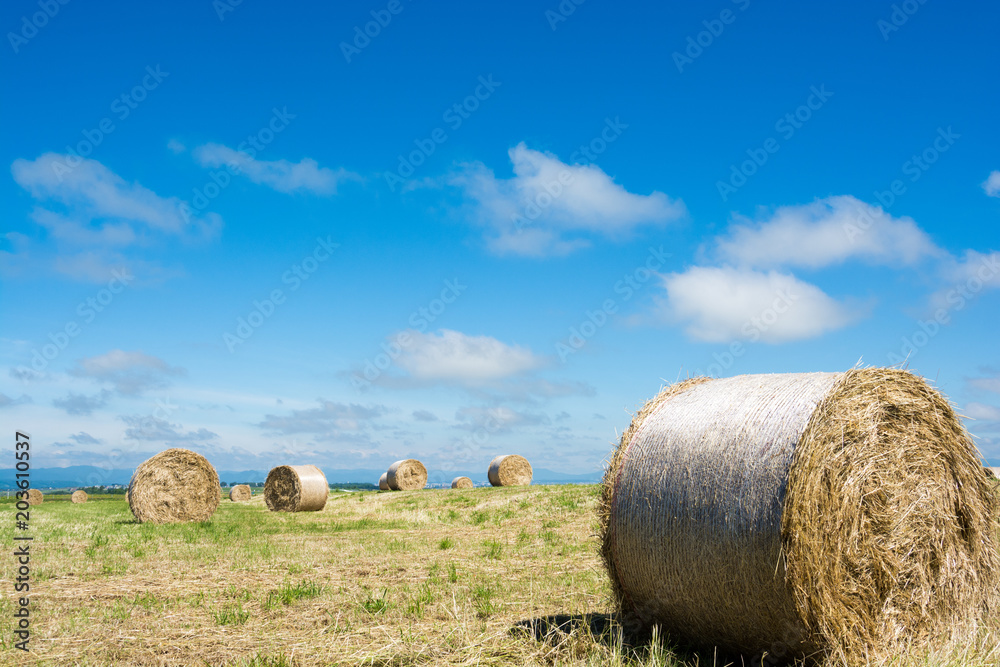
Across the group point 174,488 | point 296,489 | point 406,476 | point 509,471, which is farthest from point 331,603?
point 406,476

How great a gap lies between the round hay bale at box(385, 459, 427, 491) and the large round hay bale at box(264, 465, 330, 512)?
41.7 ft

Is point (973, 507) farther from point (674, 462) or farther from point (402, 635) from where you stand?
point (402, 635)

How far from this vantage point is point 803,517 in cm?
529

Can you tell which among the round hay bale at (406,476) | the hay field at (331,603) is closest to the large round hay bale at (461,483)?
the round hay bale at (406,476)

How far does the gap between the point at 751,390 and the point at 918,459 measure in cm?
168

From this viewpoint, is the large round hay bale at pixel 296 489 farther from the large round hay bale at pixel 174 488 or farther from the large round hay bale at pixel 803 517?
the large round hay bale at pixel 803 517

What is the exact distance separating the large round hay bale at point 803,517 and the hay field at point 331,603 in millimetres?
486

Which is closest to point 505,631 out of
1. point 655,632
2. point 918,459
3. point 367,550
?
point 655,632

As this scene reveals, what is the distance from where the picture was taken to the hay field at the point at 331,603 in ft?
19.4

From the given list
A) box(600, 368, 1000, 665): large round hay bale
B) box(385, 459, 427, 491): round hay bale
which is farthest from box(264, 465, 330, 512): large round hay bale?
box(600, 368, 1000, 665): large round hay bale

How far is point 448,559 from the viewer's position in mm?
10898

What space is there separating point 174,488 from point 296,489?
4917 millimetres

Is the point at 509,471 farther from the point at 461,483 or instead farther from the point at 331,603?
the point at 331,603

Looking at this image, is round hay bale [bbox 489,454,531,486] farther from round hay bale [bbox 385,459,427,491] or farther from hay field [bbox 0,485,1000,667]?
hay field [bbox 0,485,1000,667]
